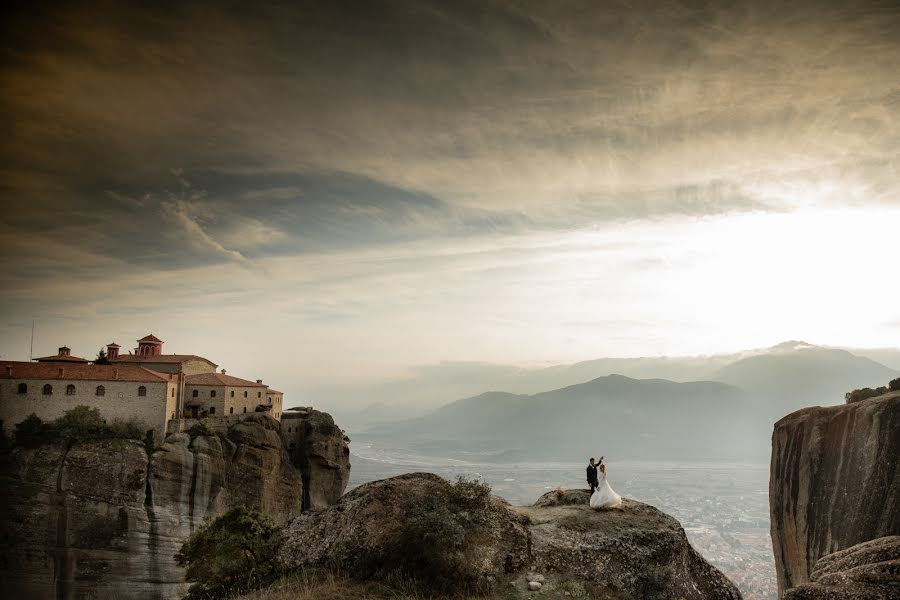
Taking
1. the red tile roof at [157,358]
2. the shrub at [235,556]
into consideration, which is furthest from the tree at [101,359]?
the shrub at [235,556]

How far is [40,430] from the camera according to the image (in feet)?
214

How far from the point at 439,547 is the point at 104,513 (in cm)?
6640

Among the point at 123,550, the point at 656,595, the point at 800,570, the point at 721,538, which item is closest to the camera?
the point at 656,595

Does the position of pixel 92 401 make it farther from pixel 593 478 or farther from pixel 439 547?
pixel 439 547

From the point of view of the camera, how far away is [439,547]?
13.7m

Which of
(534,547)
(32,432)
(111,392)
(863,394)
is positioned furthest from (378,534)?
(32,432)

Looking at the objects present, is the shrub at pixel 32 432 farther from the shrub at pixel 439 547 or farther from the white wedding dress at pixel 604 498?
the white wedding dress at pixel 604 498

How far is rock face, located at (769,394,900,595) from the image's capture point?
28.5 metres

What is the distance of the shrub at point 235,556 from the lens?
1514 centimetres

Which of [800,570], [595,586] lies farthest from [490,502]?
[800,570]

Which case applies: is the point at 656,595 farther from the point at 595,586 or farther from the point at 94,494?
the point at 94,494

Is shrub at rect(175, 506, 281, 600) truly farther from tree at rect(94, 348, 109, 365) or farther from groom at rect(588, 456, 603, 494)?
tree at rect(94, 348, 109, 365)

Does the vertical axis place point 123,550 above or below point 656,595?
below

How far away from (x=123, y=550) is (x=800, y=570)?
225ft
